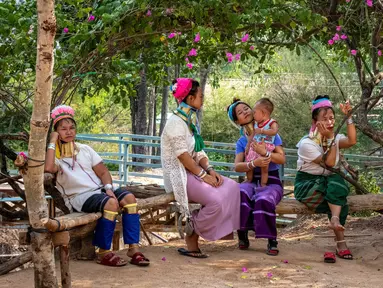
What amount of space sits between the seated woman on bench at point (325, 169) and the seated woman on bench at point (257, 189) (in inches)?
10.1

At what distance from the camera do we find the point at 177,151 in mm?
5621

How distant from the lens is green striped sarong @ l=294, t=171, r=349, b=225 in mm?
5922

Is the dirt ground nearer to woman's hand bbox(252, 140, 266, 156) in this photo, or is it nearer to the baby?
the baby

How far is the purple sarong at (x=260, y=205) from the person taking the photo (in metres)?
5.79

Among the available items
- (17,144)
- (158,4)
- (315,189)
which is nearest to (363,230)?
(315,189)

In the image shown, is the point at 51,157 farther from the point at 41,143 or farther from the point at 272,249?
the point at 272,249

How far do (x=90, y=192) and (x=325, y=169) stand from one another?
6.85 feet

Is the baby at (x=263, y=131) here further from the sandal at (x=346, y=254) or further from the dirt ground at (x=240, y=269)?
the sandal at (x=346, y=254)

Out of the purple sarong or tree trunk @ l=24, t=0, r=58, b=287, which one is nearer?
tree trunk @ l=24, t=0, r=58, b=287

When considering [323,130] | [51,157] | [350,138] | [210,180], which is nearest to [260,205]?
[210,180]

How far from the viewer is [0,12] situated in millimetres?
5898

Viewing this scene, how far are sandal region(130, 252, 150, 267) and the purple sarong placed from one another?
3.24 feet

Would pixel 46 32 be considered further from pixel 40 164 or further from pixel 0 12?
pixel 0 12

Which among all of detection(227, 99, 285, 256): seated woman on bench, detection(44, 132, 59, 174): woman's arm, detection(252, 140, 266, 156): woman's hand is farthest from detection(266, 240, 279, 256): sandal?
detection(44, 132, 59, 174): woman's arm
